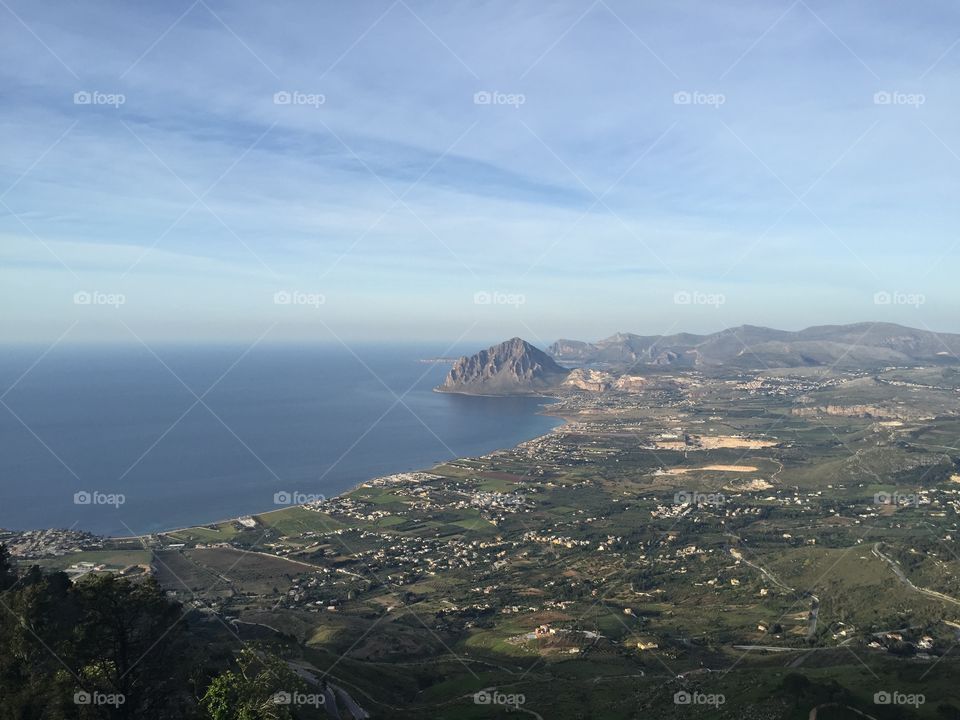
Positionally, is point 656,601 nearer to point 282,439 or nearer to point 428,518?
point 428,518

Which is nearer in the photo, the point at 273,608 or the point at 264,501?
the point at 273,608

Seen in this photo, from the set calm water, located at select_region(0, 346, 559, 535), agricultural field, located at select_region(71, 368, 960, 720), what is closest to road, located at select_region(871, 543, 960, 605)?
agricultural field, located at select_region(71, 368, 960, 720)

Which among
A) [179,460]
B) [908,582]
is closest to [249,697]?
[908,582]

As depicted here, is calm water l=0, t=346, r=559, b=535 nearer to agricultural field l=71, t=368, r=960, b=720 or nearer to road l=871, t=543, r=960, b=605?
agricultural field l=71, t=368, r=960, b=720

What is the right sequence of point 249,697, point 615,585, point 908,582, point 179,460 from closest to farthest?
point 249,697
point 908,582
point 615,585
point 179,460

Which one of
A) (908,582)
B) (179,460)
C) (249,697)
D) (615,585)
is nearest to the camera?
(249,697)

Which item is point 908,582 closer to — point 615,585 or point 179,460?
point 615,585

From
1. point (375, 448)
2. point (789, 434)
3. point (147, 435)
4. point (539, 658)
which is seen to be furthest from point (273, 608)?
→ point (789, 434)

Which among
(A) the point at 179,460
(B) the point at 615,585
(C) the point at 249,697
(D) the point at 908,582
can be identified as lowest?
(B) the point at 615,585

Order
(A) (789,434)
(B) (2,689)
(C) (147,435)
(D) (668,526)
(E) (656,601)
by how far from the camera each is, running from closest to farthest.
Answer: (B) (2,689) → (E) (656,601) → (D) (668,526) → (C) (147,435) → (A) (789,434)

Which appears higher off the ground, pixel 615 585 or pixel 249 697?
pixel 249 697

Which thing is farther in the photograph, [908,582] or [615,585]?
[615,585]
